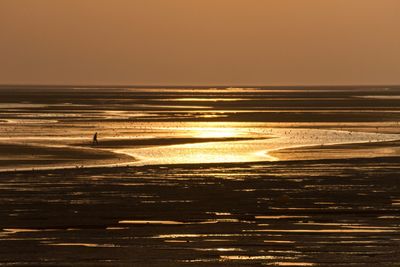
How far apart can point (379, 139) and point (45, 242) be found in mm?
33626

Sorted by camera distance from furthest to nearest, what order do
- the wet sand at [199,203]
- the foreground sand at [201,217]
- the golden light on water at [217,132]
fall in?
the golden light on water at [217,132] → the wet sand at [199,203] → the foreground sand at [201,217]

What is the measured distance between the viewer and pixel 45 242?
1995cm

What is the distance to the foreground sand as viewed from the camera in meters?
18.5

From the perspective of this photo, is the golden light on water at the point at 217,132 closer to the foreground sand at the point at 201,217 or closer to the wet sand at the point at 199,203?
the wet sand at the point at 199,203

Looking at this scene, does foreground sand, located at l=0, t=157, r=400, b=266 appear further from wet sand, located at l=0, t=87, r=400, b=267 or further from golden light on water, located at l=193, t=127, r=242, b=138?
golden light on water, located at l=193, t=127, r=242, b=138

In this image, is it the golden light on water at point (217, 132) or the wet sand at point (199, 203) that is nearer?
the wet sand at point (199, 203)

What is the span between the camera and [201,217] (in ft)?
76.9

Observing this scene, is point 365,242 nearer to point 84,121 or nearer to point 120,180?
point 120,180

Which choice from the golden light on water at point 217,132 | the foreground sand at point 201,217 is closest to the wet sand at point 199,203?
the foreground sand at point 201,217

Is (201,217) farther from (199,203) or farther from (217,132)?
(217,132)

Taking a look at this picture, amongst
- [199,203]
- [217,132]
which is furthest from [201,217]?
[217,132]

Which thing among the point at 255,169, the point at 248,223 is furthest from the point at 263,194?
the point at 255,169

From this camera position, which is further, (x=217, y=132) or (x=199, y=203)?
(x=217, y=132)

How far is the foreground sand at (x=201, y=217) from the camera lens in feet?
60.6
